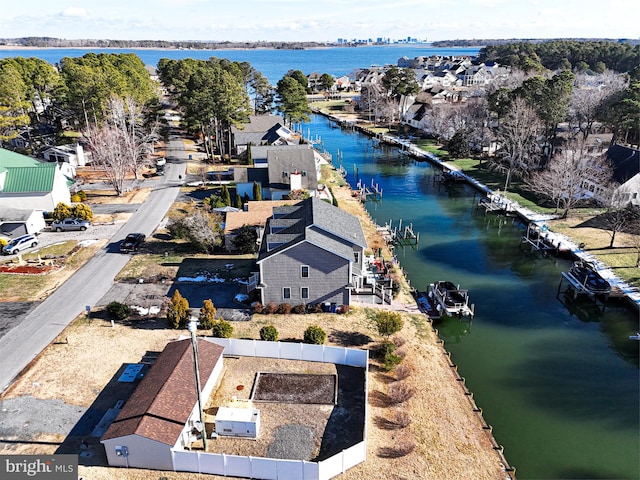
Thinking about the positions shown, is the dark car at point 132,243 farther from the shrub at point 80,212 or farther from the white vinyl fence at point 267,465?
the white vinyl fence at point 267,465

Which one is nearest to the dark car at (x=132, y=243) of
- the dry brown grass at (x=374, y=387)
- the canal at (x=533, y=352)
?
the dry brown grass at (x=374, y=387)

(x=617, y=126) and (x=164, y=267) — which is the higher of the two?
(x=617, y=126)

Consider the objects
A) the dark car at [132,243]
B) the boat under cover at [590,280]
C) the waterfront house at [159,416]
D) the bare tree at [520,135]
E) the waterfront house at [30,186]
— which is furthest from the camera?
the bare tree at [520,135]

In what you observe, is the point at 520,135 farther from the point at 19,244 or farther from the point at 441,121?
the point at 19,244

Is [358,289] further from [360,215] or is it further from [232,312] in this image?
[360,215]

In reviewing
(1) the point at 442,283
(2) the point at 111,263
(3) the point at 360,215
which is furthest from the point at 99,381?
(3) the point at 360,215

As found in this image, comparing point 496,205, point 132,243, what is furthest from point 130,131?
point 496,205
